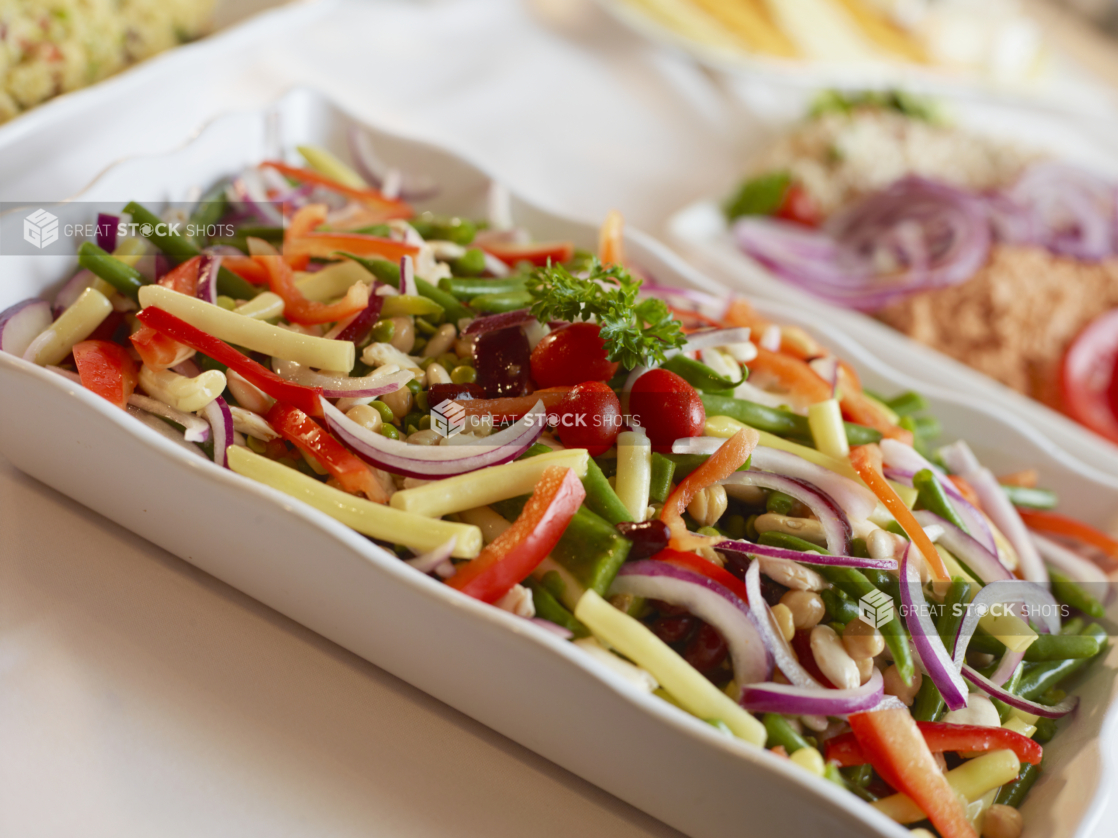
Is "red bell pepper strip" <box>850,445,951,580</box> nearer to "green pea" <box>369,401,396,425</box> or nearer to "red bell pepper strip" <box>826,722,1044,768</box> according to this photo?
"red bell pepper strip" <box>826,722,1044,768</box>

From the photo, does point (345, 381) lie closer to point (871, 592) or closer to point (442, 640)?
point (442, 640)

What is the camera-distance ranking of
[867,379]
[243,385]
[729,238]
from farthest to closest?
1. [729,238]
2. [867,379]
3. [243,385]

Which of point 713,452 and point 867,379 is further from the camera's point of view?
point 867,379

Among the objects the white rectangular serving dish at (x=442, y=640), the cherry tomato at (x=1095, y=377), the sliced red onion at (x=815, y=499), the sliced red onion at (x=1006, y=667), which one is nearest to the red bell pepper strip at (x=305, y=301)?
the white rectangular serving dish at (x=442, y=640)

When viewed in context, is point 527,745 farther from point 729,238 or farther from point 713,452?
point 729,238

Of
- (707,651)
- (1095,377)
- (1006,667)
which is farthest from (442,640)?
(1095,377)

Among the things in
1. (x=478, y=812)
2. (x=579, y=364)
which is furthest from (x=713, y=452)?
(x=478, y=812)
